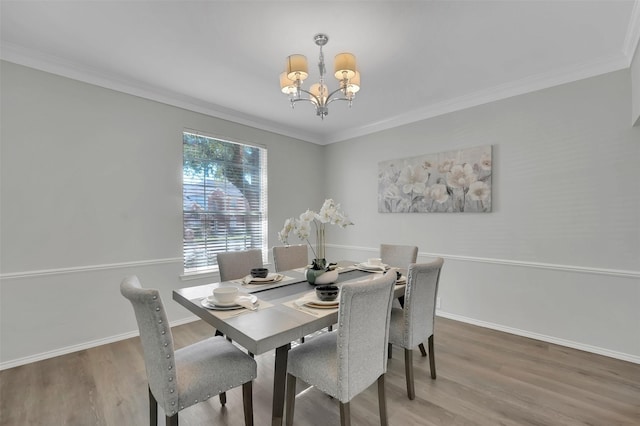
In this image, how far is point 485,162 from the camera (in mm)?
3318

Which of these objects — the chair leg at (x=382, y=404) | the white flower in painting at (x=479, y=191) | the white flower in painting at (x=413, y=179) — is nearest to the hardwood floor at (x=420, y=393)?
the chair leg at (x=382, y=404)

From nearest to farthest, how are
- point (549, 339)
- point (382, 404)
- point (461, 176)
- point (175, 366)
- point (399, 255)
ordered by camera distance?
1. point (175, 366)
2. point (382, 404)
3. point (549, 339)
4. point (399, 255)
5. point (461, 176)

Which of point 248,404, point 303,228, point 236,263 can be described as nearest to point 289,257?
point 236,263

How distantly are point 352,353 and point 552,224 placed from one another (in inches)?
106

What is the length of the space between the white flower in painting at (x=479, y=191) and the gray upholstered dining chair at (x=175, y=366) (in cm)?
300

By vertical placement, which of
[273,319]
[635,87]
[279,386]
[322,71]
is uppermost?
[322,71]

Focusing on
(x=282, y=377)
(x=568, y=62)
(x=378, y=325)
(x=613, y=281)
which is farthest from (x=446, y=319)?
(x=568, y=62)

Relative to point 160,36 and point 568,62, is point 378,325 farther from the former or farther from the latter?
point 568,62

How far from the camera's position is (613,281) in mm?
2623

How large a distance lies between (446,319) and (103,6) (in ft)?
14.4

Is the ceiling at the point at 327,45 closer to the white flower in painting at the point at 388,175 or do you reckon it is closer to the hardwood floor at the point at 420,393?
the white flower in painting at the point at 388,175

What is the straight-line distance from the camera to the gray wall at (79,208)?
250cm

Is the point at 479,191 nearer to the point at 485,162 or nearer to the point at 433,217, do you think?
the point at 485,162

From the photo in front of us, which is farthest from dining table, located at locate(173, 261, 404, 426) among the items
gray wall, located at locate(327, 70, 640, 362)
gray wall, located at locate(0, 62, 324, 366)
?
gray wall, located at locate(327, 70, 640, 362)
